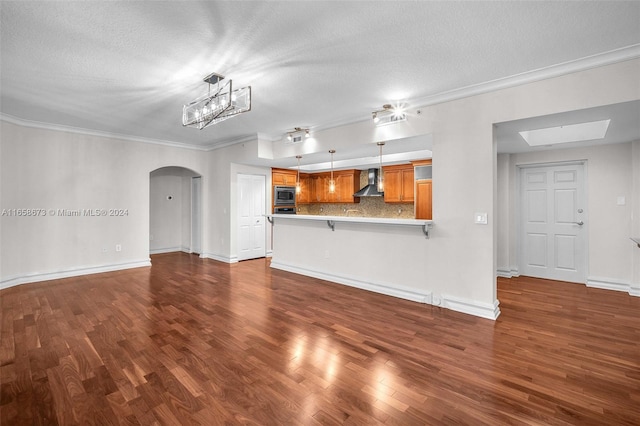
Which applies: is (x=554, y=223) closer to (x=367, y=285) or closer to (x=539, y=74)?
(x=539, y=74)

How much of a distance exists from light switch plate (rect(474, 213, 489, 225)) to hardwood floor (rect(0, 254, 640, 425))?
45.0 inches

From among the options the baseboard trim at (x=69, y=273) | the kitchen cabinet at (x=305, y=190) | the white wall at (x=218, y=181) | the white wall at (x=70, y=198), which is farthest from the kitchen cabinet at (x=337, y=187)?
the baseboard trim at (x=69, y=273)

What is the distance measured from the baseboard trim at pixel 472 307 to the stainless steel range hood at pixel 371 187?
417cm

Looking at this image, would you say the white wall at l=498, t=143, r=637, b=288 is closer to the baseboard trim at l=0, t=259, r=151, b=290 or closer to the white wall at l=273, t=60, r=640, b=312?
the white wall at l=273, t=60, r=640, b=312

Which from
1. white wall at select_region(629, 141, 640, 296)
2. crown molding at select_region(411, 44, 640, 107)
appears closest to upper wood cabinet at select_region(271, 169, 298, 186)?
crown molding at select_region(411, 44, 640, 107)

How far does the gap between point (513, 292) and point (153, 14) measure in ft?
18.0

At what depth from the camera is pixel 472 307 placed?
11.7 feet

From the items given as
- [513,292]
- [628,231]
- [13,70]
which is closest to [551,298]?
[513,292]

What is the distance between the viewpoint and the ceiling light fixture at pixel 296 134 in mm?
5386

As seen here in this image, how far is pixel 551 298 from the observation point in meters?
4.21

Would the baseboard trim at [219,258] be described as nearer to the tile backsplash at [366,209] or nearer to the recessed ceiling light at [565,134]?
the tile backsplash at [366,209]

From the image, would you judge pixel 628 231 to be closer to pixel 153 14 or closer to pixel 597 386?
pixel 597 386

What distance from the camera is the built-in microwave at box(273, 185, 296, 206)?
25.4 ft

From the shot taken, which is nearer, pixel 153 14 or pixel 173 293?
pixel 153 14
